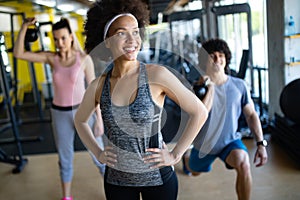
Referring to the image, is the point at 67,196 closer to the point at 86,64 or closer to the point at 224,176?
the point at 86,64

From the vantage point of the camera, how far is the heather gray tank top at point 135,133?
1.00 metres

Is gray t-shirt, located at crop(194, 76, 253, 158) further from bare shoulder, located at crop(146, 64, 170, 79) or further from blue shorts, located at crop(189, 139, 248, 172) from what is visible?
bare shoulder, located at crop(146, 64, 170, 79)

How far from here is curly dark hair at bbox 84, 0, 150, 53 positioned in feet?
3.58

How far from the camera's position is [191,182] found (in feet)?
8.05

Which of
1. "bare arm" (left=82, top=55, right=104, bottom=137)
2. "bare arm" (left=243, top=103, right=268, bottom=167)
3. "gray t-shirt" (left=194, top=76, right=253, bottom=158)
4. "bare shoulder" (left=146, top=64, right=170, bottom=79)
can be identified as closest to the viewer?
"bare shoulder" (left=146, top=64, right=170, bottom=79)

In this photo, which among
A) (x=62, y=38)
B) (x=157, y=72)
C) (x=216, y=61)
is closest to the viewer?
(x=157, y=72)

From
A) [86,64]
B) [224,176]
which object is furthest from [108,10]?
[224,176]

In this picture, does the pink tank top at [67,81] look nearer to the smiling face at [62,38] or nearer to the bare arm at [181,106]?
the smiling face at [62,38]

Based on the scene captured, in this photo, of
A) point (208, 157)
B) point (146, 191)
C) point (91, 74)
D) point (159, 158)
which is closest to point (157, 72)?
point (159, 158)

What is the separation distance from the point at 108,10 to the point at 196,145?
1067 mm

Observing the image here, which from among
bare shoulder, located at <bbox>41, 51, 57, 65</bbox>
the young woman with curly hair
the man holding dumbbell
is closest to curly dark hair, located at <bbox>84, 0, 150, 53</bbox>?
the young woman with curly hair

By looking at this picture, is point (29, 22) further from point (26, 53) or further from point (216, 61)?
point (216, 61)

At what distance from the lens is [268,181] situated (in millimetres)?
2330

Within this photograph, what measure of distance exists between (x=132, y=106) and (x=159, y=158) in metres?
0.21
